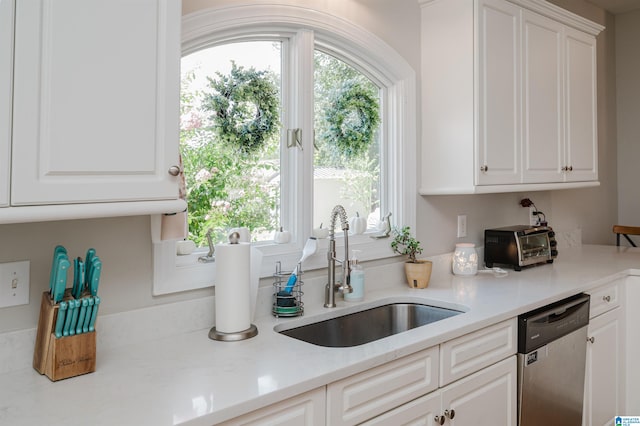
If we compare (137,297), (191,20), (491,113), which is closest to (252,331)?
(137,297)

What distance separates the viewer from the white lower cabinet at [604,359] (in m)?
2.58

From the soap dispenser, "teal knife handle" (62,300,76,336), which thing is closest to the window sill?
the soap dispenser

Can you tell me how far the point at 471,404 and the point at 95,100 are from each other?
62.0 inches

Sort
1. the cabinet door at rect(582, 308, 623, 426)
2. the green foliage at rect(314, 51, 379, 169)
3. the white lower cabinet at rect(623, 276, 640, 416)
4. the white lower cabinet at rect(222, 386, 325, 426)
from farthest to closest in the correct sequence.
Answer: the white lower cabinet at rect(623, 276, 640, 416), the cabinet door at rect(582, 308, 623, 426), the green foliage at rect(314, 51, 379, 169), the white lower cabinet at rect(222, 386, 325, 426)

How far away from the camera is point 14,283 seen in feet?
4.71

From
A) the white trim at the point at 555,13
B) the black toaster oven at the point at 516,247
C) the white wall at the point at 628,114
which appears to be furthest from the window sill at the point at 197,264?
the white wall at the point at 628,114

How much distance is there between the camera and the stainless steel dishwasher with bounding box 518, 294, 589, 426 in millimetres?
2109

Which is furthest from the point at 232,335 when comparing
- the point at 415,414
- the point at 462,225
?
the point at 462,225

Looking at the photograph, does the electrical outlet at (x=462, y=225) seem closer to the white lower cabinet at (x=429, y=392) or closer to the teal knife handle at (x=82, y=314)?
the white lower cabinet at (x=429, y=392)

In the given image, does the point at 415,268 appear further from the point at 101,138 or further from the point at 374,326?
the point at 101,138

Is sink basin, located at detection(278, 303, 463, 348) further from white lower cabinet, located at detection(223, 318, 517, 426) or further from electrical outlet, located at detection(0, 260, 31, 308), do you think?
electrical outlet, located at detection(0, 260, 31, 308)

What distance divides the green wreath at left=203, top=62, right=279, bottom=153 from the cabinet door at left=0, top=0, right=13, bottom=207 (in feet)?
2.83

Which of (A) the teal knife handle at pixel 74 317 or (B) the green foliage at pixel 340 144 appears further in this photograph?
(B) the green foliage at pixel 340 144

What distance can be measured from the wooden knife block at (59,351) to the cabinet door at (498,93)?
1.82 metres
